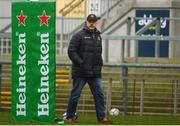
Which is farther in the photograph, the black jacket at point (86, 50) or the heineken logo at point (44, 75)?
the black jacket at point (86, 50)

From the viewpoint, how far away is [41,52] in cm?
1373

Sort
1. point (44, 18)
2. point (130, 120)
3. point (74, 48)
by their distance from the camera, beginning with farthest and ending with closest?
point (130, 120), point (74, 48), point (44, 18)

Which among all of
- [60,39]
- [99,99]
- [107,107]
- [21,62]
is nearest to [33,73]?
[21,62]

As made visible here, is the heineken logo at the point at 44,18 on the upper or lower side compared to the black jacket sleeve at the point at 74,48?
upper

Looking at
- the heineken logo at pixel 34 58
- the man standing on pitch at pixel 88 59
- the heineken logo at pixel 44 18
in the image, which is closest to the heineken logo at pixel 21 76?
the heineken logo at pixel 34 58

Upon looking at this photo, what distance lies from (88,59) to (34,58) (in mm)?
880

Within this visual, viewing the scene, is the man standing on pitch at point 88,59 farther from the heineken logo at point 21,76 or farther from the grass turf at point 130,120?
the heineken logo at point 21,76

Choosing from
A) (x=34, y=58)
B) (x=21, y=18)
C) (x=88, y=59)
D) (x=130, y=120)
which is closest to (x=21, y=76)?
(x=34, y=58)

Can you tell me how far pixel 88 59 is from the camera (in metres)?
13.9

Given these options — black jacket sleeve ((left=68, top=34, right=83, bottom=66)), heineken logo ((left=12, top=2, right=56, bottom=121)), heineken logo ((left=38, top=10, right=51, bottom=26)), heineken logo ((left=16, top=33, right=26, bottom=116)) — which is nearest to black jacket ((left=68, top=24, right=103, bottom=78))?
black jacket sleeve ((left=68, top=34, right=83, bottom=66))

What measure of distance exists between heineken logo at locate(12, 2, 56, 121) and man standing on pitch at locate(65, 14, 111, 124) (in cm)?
38

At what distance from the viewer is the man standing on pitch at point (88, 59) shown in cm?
1387

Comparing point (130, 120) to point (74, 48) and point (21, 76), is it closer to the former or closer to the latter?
point (74, 48)

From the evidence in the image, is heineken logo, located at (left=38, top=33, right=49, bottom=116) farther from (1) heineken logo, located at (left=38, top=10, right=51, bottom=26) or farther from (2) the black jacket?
(2) the black jacket
